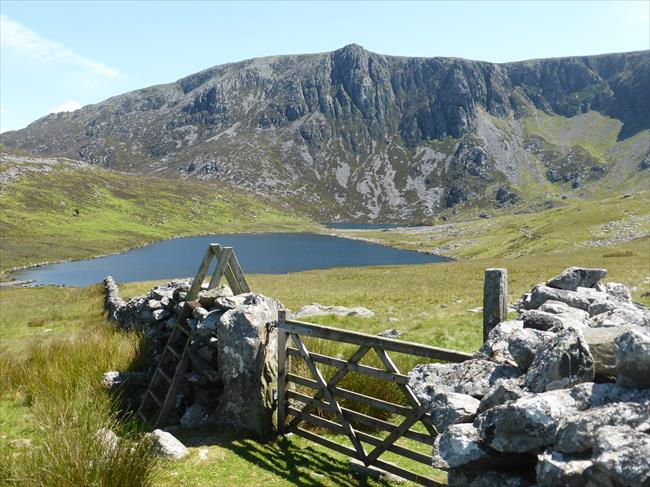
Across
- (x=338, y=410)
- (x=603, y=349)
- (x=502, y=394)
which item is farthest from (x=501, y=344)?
(x=338, y=410)

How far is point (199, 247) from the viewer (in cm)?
15325

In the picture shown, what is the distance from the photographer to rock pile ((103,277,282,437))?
34.8 feet

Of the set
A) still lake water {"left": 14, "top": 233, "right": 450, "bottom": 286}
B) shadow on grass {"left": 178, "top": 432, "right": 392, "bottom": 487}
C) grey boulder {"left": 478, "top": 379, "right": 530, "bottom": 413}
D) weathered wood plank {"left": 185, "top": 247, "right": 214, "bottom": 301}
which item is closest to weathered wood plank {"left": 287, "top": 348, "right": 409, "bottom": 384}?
shadow on grass {"left": 178, "top": 432, "right": 392, "bottom": 487}

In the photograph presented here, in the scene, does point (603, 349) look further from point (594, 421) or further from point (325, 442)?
point (325, 442)

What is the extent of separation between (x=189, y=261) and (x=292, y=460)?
373 feet

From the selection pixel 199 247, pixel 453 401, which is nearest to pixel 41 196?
pixel 199 247

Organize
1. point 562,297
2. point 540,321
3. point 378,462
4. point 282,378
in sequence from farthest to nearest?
point 282,378 < point 562,297 < point 378,462 < point 540,321

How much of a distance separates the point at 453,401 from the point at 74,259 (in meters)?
133

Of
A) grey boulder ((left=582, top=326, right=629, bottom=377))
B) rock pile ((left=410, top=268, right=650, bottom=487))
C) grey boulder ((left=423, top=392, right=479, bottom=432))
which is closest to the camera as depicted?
rock pile ((left=410, top=268, right=650, bottom=487))

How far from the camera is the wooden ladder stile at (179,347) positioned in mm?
12312

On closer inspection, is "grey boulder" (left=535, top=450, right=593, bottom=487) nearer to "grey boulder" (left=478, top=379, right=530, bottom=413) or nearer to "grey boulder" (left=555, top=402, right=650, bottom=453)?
"grey boulder" (left=555, top=402, right=650, bottom=453)

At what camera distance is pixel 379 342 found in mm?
8508

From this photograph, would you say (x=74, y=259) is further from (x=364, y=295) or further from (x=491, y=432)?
(x=491, y=432)

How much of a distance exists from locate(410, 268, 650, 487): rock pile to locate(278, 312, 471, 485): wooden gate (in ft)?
5.07
